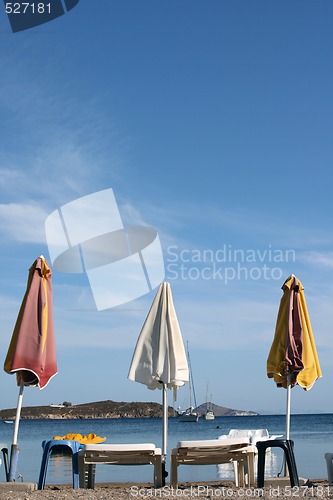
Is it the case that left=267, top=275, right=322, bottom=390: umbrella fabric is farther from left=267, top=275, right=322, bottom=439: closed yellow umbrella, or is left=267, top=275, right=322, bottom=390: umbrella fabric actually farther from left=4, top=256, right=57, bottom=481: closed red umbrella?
left=4, top=256, right=57, bottom=481: closed red umbrella

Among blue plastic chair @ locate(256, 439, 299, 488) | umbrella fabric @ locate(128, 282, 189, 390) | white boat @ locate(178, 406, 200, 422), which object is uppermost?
white boat @ locate(178, 406, 200, 422)

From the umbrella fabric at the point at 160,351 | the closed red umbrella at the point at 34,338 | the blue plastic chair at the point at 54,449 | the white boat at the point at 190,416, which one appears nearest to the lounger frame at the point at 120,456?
the blue plastic chair at the point at 54,449

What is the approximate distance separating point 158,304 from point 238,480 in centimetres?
198

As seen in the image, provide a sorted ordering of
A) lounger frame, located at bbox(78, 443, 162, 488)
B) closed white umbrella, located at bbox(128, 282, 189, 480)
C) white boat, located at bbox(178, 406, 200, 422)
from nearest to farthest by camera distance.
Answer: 1. lounger frame, located at bbox(78, 443, 162, 488)
2. closed white umbrella, located at bbox(128, 282, 189, 480)
3. white boat, located at bbox(178, 406, 200, 422)

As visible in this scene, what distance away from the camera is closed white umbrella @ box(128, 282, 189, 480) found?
21.7ft

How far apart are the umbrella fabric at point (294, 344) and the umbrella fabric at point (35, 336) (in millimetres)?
2382

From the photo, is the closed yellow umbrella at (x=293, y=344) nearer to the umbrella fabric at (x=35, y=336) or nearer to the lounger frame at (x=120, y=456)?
the lounger frame at (x=120, y=456)

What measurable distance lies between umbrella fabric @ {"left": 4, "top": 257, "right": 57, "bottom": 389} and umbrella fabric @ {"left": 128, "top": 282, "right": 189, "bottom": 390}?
917mm

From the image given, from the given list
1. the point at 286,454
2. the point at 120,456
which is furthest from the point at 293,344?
the point at 120,456

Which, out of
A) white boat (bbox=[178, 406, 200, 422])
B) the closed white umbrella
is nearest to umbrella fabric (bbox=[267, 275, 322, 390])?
the closed white umbrella

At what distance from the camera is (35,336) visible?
20.0 ft

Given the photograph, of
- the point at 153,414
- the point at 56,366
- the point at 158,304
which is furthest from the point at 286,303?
the point at 153,414

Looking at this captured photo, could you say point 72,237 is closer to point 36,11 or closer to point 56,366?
point 36,11

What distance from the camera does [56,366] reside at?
→ 20.5 ft
